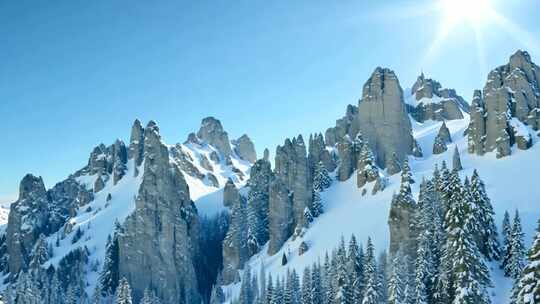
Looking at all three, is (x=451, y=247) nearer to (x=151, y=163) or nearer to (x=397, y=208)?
(x=397, y=208)

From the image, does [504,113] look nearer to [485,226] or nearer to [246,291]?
[485,226]

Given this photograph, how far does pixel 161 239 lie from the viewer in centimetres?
14312

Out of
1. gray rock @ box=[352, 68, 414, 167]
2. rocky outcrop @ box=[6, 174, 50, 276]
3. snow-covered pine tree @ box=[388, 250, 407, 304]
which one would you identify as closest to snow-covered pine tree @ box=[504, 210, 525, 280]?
snow-covered pine tree @ box=[388, 250, 407, 304]

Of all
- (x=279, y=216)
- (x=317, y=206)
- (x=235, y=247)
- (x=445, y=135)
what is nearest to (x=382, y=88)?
(x=445, y=135)

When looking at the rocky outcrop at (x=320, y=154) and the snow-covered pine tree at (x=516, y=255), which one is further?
the rocky outcrop at (x=320, y=154)

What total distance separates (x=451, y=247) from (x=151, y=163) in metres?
109

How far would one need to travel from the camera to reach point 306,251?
11481cm

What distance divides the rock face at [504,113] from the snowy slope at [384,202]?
3029 mm

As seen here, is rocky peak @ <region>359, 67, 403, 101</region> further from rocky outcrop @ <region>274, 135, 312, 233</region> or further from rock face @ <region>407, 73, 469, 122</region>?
rock face @ <region>407, 73, 469, 122</region>

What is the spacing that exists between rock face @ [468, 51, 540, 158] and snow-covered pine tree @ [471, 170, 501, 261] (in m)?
46.8

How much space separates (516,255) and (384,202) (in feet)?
167

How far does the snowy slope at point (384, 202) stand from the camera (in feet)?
301

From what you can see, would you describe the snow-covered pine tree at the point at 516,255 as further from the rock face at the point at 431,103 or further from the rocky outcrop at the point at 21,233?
the rocky outcrop at the point at 21,233

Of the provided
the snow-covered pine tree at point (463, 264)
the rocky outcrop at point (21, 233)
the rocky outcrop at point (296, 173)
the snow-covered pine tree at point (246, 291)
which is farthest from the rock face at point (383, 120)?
the rocky outcrop at point (21, 233)
